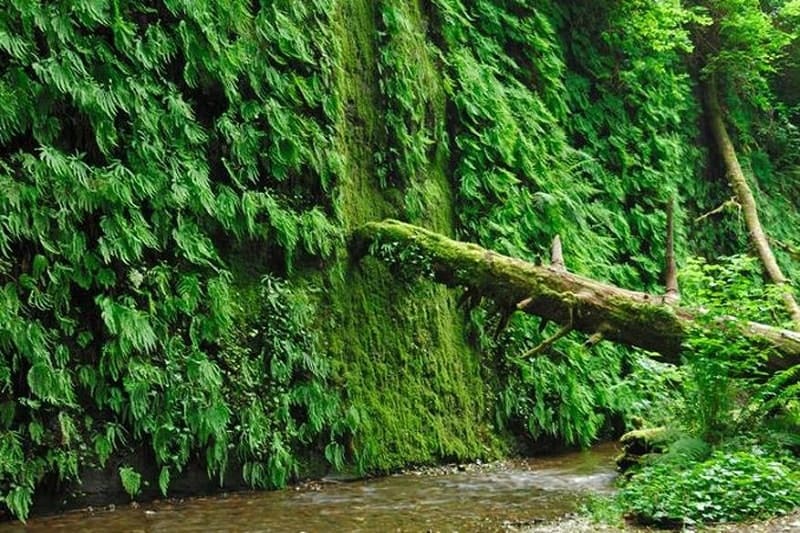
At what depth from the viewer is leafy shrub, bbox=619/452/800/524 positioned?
440 cm

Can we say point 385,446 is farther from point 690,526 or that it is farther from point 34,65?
point 34,65

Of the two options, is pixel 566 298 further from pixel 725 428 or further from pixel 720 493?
pixel 720 493

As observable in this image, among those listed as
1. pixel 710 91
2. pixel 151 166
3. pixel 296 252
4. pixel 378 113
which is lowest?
pixel 296 252

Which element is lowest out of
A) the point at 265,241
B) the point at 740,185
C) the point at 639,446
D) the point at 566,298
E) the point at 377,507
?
the point at 377,507

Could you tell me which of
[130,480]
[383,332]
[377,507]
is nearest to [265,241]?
[383,332]

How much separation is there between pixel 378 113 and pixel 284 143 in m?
1.82

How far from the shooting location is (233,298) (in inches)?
276

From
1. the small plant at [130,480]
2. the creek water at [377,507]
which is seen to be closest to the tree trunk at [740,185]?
the creek water at [377,507]

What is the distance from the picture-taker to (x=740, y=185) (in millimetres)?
15172

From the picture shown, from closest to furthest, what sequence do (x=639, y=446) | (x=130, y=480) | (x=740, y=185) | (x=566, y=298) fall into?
(x=130, y=480) → (x=566, y=298) → (x=639, y=446) → (x=740, y=185)

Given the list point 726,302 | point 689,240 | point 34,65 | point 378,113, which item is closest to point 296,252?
point 378,113

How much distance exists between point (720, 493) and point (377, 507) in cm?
246

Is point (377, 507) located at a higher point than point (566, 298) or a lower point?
lower

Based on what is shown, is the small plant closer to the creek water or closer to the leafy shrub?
the creek water
